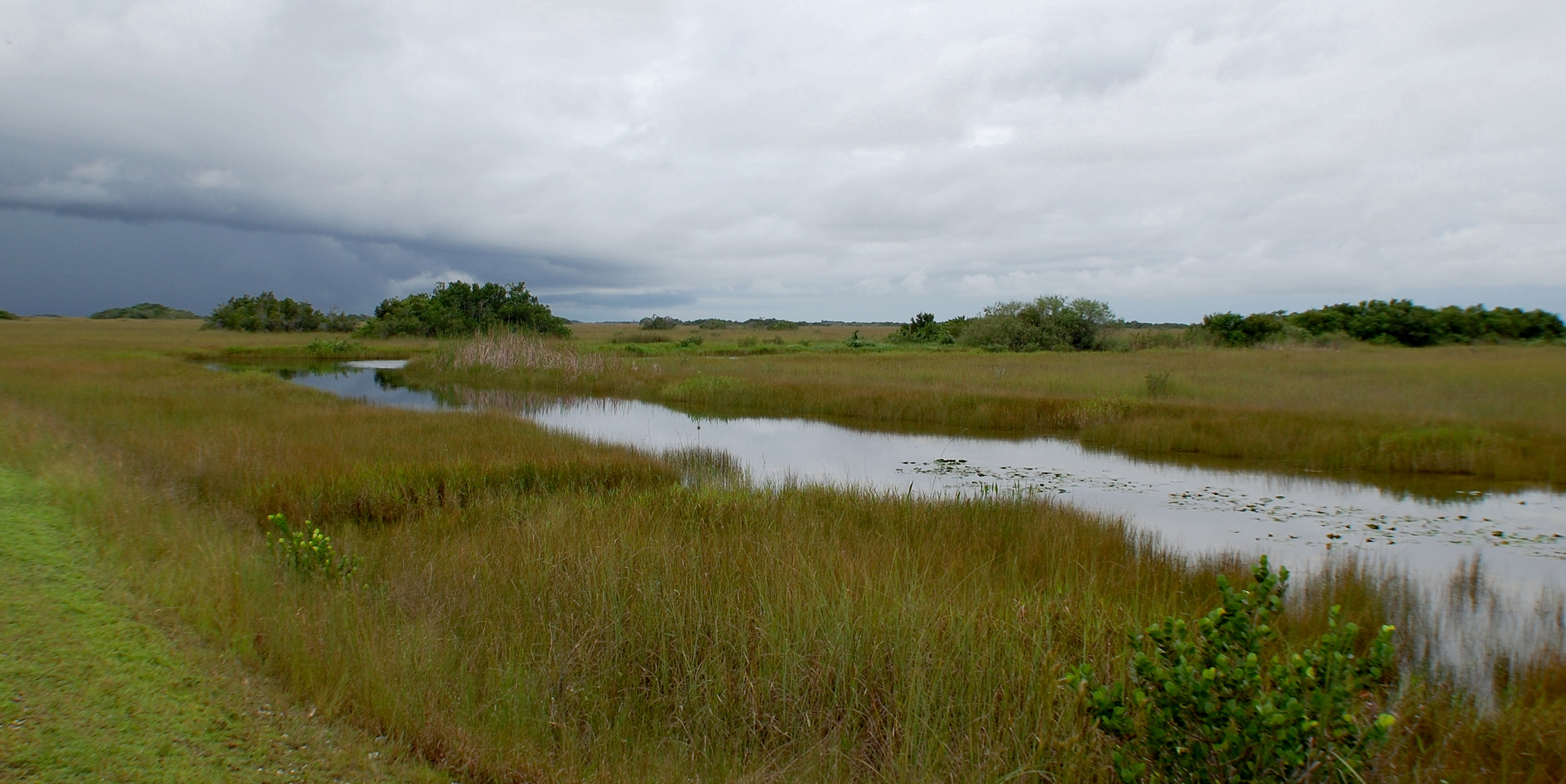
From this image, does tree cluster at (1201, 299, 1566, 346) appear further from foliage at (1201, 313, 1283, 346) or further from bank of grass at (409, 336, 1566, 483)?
bank of grass at (409, 336, 1566, 483)

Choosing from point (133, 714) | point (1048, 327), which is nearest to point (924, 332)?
point (1048, 327)

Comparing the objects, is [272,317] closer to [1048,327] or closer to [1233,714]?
[1048,327]

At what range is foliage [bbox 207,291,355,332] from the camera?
6056 cm

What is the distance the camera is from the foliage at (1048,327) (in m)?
43.2

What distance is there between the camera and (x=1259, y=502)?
10352 mm

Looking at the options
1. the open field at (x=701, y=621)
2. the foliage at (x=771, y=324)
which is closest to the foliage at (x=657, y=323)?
the foliage at (x=771, y=324)

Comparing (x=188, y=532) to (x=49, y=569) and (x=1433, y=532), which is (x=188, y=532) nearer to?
(x=49, y=569)

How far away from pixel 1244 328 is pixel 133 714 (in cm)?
4795

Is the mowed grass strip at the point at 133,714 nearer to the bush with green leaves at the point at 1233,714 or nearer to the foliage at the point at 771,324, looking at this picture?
the bush with green leaves at the point at 1233,714

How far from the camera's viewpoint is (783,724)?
3.94 m

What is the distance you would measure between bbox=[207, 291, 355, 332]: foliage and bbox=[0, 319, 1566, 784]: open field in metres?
60.8

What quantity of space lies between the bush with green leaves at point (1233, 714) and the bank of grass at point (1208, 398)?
11.3m

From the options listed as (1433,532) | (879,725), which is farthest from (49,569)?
(1433,532)

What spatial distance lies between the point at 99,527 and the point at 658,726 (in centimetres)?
450
